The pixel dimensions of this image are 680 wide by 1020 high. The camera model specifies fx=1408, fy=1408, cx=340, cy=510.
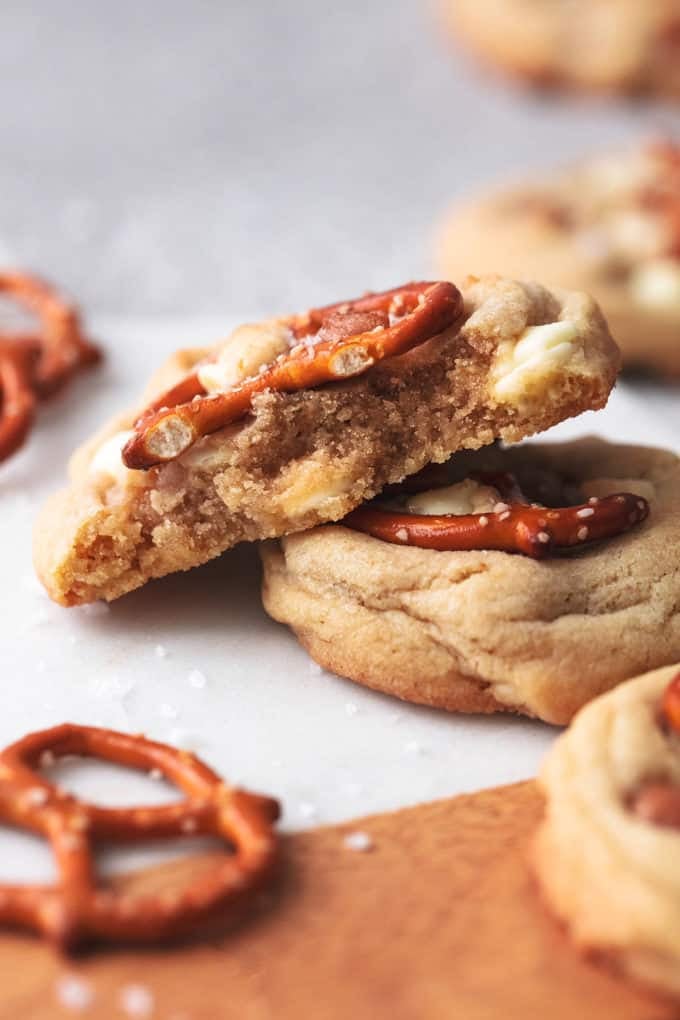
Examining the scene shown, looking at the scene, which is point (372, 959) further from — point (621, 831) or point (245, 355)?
point (245, 355)

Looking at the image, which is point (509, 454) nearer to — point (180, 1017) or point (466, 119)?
point (180, 1017)

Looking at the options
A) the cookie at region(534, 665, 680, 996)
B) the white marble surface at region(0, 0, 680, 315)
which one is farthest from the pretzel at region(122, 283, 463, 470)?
the white marble surface at region(0, 0, 680, 315)

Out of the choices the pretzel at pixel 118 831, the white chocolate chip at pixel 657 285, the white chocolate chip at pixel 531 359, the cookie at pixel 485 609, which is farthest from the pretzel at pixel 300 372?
the white chocolate chip at pixel 657 285

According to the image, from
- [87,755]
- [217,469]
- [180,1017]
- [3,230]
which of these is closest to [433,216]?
[3,230]

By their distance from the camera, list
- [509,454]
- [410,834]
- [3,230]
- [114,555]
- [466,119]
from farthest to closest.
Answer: [466,119], [3,230], [509,454], [114,555], [410,834]

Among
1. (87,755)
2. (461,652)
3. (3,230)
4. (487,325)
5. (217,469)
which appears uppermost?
(487,325)

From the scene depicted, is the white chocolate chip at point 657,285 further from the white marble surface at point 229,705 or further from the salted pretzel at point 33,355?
the white marble surface at point 229,705
